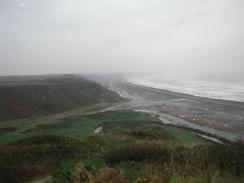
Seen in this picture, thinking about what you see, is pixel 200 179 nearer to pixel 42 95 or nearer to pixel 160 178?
pixel 160 178

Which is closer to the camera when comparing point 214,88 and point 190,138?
point 190,138

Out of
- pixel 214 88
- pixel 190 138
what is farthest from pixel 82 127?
pixel 214 88

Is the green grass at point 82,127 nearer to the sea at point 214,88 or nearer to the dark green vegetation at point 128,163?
the dark green vegetation at point 128,163

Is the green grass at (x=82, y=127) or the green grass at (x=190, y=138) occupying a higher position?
the green grass at (x=190, y=138)

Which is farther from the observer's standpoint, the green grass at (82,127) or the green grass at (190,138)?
the green grass at (82,127)

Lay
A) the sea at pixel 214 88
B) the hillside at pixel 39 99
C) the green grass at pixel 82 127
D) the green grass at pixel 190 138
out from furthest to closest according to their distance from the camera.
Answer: the sea at pixel 214 88, the hillside at pixel 39 99, the green grass at pixel 82 127, the green grass at pixel 190 138

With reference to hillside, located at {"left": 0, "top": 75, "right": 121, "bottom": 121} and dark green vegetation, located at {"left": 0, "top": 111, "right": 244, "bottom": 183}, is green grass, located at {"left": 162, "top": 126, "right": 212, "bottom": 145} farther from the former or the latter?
hillside, located at {"left": 0, "top": 75, "right": 121, "bottom": 121}

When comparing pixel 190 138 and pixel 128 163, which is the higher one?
pixel 128 163

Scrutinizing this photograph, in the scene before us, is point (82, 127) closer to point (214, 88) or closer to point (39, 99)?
point (39, 99)

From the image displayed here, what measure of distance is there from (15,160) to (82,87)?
79.1 metres

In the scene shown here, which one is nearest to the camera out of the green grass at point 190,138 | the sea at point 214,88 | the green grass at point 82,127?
the green grass at point 190,138

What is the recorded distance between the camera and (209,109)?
5653cm

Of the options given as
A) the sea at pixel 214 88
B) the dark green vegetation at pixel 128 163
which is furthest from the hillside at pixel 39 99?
the dark green vegetation at pixel 128 163

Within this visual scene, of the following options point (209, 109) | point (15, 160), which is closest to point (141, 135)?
point (15, 160)
